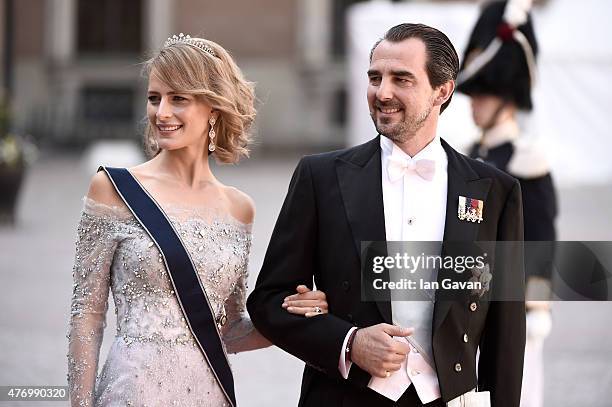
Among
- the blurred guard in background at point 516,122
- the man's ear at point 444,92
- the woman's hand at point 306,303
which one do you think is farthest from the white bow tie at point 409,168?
the blurred guard in background at point 516,122

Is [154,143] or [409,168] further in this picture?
[154,143]

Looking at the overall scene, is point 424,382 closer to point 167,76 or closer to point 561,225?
point 167,76

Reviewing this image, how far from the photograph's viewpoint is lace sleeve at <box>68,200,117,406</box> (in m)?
3.10

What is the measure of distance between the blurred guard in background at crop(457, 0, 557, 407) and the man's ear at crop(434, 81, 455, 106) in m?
1.31

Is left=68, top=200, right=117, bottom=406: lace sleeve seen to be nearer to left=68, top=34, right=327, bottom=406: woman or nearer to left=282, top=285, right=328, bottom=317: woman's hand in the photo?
left=68, top=34, right=327, bottom=406: woman

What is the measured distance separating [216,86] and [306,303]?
0.74 metres

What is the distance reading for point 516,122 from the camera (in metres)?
4.92

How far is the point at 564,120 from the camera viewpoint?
343 inches

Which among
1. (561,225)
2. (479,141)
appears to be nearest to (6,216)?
(561,225)

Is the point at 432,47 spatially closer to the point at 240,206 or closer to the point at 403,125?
the point at 403,125

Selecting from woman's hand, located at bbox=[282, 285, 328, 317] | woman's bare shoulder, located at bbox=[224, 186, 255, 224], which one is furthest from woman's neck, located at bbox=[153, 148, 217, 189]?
woman's hand, located at bbox=[282, 285, 328, 317]

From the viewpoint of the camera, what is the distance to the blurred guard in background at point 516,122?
4.57 m

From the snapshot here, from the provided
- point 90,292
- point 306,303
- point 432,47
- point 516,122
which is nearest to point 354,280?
point 306,303

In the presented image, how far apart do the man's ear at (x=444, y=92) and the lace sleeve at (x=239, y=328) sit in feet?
2.60
